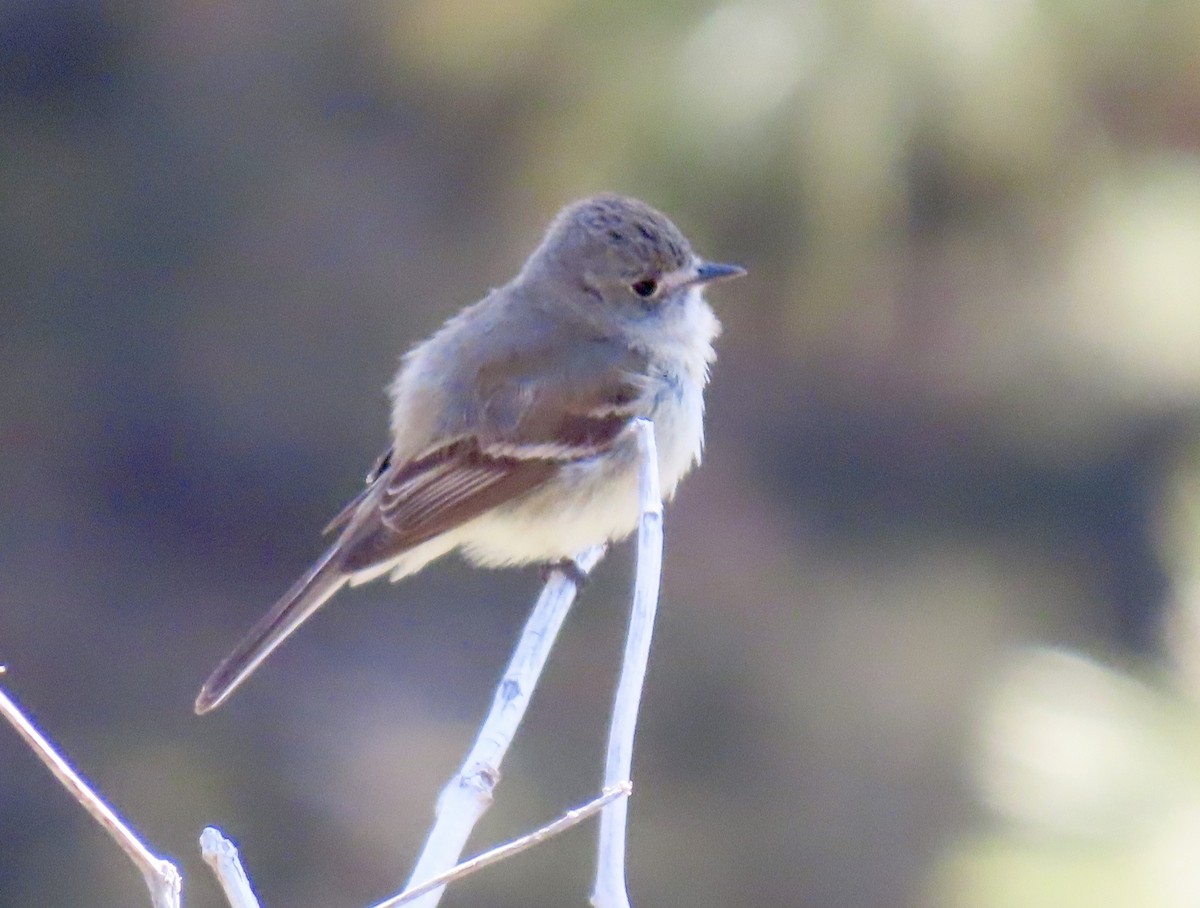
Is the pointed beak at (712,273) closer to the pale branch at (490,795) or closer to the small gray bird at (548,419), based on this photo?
the small gray bird at (548,419)

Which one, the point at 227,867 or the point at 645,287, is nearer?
the point at 227,867

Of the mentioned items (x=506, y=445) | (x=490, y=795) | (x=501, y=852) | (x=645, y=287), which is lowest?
(x=501, y=852)

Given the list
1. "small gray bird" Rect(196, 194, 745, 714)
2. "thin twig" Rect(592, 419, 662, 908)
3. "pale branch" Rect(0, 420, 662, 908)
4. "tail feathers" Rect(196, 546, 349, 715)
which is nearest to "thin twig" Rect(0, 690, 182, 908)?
"pale branch" Rect(0, 420, 662, 908)

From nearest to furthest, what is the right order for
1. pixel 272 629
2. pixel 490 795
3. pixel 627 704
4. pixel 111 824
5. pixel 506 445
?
1. pixel 111 824
2. pixel 627 704
3. pixel 490 795
4. pixel 272 629
5. pixel 506 445

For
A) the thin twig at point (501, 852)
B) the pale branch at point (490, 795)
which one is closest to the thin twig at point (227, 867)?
the pale branch at point (490, 795)

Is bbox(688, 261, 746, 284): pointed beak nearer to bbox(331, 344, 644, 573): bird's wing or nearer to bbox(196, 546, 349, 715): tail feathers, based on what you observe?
bbox(331, 344, 644, 573): bird's wing

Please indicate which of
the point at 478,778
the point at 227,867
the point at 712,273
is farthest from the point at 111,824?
the point at 712,273

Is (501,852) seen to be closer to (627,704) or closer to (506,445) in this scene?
(627,704)
